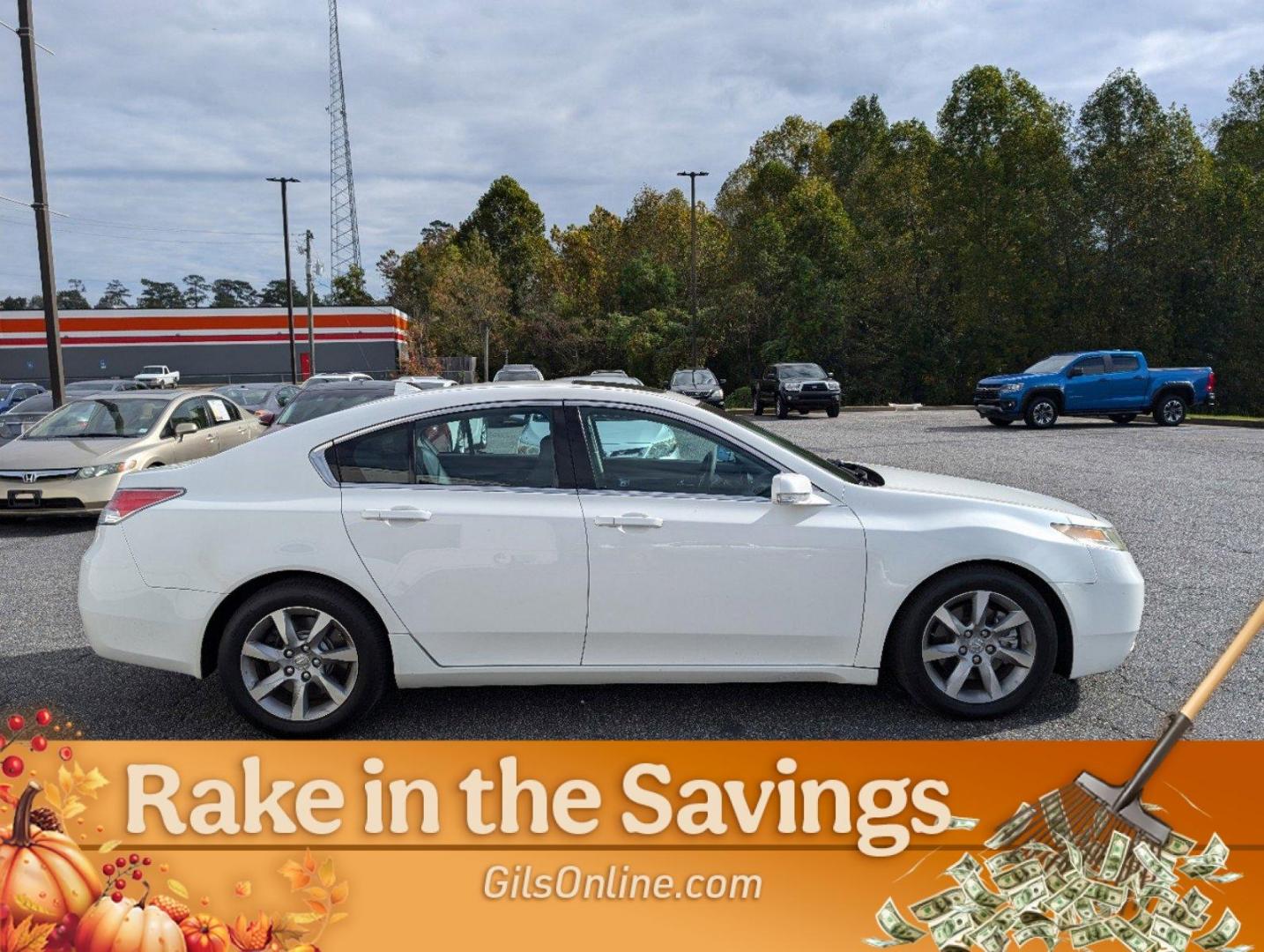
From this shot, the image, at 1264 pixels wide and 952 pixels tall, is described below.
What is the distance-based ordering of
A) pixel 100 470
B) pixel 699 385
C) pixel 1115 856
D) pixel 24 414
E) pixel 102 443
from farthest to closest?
1. pixel 699 385
2. pixel 24 414
3. pixel 102 443
4. pixel 100 470
5. pixel 1115 856

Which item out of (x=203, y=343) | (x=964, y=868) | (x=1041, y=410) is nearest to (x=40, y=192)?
(x=964, y=868)

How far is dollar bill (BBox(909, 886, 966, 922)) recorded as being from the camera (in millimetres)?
2701

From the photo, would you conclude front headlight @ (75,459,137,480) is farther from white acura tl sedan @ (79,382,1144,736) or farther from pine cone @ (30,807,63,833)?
pine cone @ (30,807,63,833)

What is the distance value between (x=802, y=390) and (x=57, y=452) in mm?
21579

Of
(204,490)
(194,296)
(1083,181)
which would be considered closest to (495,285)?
(1083,181)

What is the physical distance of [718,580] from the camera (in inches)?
149

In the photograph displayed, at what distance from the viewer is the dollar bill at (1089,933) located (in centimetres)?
257

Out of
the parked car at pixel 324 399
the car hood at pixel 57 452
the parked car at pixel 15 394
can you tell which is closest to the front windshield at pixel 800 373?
the parked car at pixel 324 399

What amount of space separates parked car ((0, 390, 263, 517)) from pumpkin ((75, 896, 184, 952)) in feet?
21.6

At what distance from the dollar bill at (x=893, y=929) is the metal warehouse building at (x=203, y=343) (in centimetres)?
5099

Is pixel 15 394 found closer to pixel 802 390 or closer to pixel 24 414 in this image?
pixel 24 414

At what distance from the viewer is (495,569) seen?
148 inches

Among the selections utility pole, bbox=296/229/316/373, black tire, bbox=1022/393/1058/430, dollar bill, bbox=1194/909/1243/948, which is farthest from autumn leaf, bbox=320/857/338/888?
utility pole, bbox=296/229/316/373

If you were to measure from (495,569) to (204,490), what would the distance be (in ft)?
4.30
